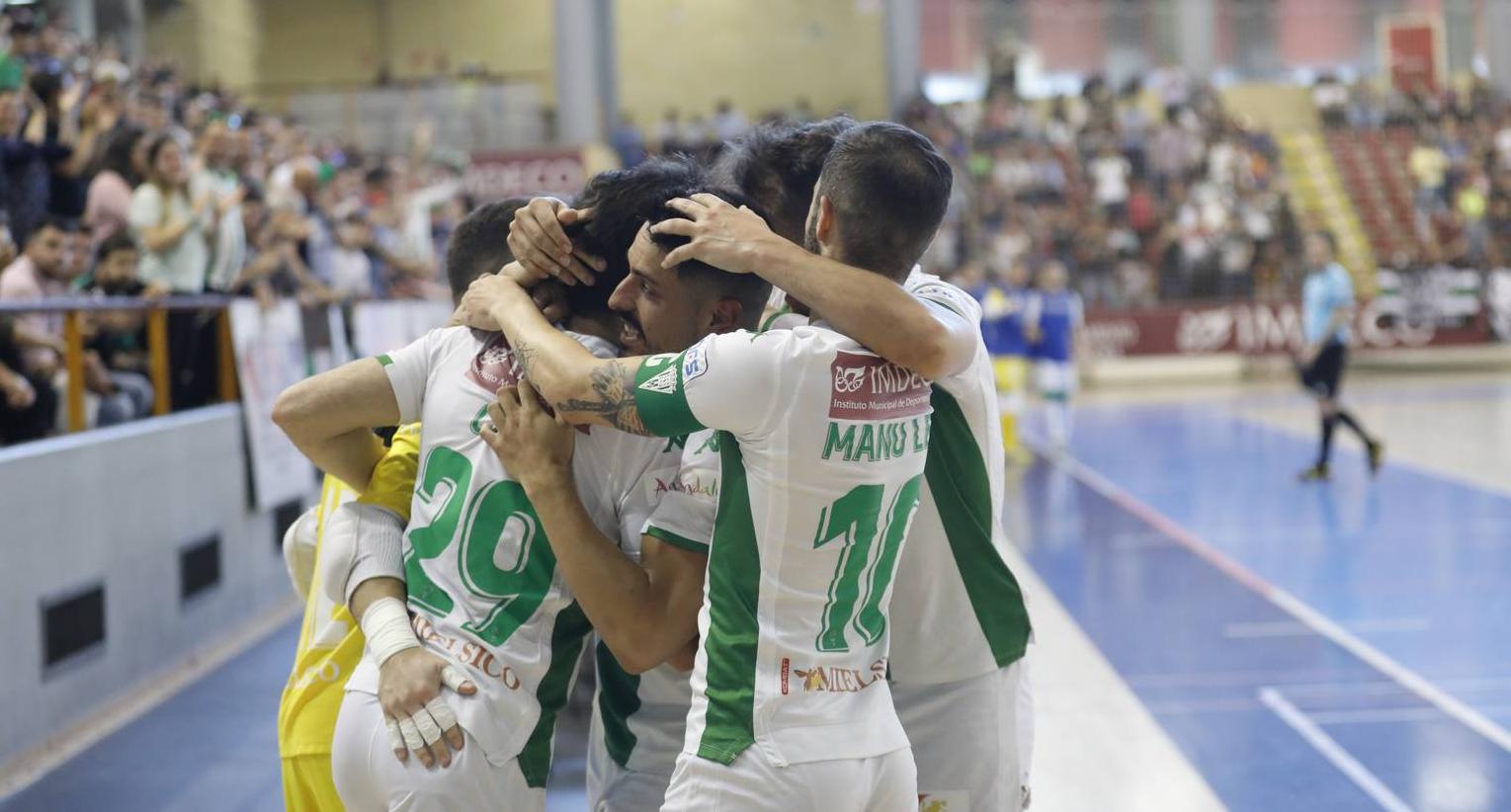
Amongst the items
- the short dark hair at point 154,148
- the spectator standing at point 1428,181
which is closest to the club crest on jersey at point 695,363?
the short dark hair at point 154,148

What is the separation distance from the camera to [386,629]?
2.27m

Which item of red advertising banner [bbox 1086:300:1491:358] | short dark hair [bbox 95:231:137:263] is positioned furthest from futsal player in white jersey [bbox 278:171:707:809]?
red advertising banner [bbox 1086:300:1491:358]

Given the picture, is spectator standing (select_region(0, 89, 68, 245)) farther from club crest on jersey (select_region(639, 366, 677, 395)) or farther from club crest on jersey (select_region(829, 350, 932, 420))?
club crest on jersey (select_region(829, 350, 932, 420))

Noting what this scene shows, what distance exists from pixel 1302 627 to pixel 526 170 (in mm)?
17263

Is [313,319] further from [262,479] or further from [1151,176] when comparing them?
[1151,176]

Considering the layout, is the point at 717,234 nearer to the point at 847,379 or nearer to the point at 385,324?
the point at 847,379

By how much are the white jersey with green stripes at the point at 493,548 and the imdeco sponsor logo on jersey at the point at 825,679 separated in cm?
39

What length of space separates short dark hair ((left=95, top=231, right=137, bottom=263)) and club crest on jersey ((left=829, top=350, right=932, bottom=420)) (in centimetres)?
633

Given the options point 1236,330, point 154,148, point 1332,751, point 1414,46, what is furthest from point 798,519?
point 1414,46

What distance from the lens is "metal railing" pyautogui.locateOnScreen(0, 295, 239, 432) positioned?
232 inches

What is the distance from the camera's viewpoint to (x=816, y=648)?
2115 millimetres

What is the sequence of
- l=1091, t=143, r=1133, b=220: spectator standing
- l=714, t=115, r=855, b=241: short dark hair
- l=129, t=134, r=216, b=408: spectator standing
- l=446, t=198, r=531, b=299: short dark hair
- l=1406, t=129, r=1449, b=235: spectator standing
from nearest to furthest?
l=714, t=115, r=855, b=241: short dark hair < l=446, t=198, r=531, b=299: short dark hair < l=129, t=134, r=216, b=408: spectator standing < l=1091, t=143, r=1133, b=220: spectator standing < l=1406, t=129, r=1449, b=235: spectator standing

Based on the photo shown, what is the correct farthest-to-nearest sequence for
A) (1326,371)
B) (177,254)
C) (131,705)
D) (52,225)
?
(1326,371) < (177,254) < (52,225) < (131,705)

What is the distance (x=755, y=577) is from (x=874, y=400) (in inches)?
12.3
